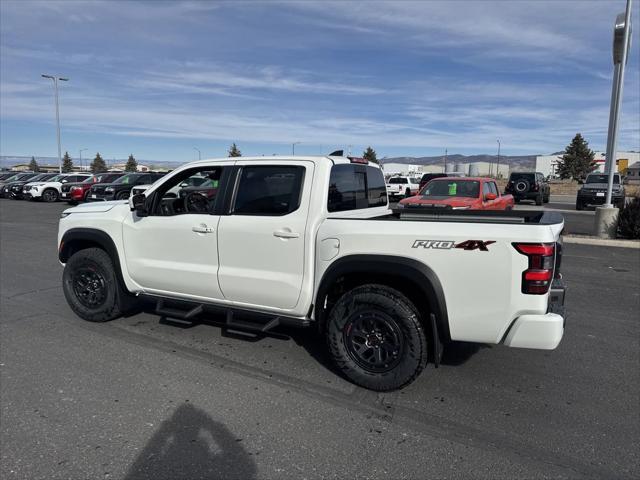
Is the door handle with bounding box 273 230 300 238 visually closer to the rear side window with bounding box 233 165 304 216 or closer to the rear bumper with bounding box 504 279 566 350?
the rear side window with bounding box 233 165 304 216

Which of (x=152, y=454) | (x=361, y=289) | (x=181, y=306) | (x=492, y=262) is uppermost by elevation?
(x=492, y=262)

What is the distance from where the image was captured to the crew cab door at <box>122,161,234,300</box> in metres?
4.44

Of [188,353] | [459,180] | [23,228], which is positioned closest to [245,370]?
[188,353]

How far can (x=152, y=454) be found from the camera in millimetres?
2926

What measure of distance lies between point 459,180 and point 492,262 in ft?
36.5

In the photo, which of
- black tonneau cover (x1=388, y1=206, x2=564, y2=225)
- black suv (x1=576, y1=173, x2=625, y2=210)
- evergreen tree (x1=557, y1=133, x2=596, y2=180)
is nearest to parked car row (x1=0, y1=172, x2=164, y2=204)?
black tonneau cover (x1=388, y1=206, x2=564, y2=225)

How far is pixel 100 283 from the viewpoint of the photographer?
5.22 m

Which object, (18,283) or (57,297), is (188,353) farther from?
(18,283)

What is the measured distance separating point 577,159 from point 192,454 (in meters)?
76.4

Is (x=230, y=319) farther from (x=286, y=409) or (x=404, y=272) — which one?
(x=404, y=272)

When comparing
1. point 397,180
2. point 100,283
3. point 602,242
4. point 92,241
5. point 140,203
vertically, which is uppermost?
point 397,180

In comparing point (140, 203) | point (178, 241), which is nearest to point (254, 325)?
point (178, 241)

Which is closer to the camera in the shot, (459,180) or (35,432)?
(35,432)

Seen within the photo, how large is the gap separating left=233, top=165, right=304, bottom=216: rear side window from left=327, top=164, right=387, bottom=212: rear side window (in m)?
0.31
